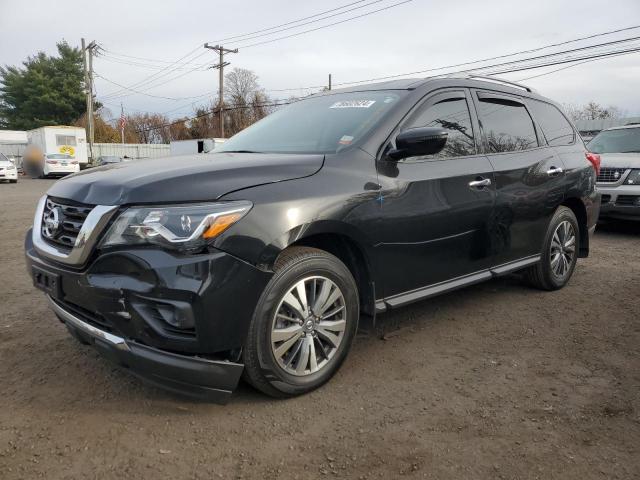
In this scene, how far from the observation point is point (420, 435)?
95.8 inches

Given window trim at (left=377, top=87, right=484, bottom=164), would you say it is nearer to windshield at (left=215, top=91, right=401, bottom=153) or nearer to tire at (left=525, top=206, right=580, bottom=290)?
windshield at (left=215, top=91, right=401, bottom=153)

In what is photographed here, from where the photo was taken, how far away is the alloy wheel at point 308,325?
2605 millimetres

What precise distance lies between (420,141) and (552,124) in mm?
2527

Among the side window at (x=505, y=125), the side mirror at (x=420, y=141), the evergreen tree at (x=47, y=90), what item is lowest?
the side mirror at (x=420, y=141)

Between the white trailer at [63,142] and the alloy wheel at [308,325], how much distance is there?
99.2 ft

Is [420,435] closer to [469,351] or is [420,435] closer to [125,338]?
[469,351]

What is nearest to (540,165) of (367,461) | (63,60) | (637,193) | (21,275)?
(367,461)

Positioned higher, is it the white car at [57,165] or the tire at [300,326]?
the white car at [57,165]

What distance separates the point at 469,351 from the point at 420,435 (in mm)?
1133

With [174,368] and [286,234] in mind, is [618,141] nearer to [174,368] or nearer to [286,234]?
[286,234]

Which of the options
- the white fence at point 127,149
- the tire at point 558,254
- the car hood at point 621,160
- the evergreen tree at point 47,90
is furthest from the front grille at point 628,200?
the evergreen tree at point 47,90

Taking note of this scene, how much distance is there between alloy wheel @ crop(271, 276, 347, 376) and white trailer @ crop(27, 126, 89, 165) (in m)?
30.2

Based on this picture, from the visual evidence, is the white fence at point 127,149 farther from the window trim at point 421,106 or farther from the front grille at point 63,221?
the front grille at point 63,221

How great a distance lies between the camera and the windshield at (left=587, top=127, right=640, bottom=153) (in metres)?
8.55
